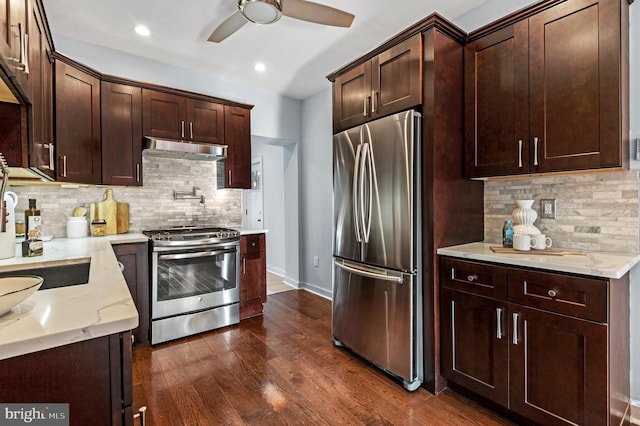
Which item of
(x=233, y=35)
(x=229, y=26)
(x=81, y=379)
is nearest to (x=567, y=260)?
(x=81, y=379)

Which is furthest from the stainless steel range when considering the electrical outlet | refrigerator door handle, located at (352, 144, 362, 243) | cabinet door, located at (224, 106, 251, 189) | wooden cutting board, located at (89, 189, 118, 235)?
the electrical outlet

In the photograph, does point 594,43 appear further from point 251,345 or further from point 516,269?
point 251,345

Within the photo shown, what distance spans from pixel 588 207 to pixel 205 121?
335cm

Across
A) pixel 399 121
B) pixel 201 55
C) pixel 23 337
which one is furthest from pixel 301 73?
pixel 23 337

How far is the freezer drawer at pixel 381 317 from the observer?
2129 millimetres

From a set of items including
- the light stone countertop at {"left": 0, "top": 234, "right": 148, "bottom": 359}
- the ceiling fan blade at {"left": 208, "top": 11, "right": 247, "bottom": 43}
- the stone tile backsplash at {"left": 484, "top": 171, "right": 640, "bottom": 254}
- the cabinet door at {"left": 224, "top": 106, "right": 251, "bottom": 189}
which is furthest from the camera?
the cabinet door at {"left": 224, "top": 106, "right": 251, "bottom": 189}

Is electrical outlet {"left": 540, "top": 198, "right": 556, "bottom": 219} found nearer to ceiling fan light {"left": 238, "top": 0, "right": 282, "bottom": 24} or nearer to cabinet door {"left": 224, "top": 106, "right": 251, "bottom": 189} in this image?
ceiling fan light {"left": 238, "top": 0, "right": 282, "bottom": 24}

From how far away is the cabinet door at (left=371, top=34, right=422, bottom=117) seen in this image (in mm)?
2133

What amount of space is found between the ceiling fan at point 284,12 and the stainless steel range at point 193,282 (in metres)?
1.84

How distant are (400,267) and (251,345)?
153 cm

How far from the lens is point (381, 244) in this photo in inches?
89.8

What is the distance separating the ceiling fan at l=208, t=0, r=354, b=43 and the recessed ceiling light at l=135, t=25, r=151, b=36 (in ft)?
3.21

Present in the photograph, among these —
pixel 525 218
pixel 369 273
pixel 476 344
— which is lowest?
pixel 476 344

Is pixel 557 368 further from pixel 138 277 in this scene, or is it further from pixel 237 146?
pixel 237 146
